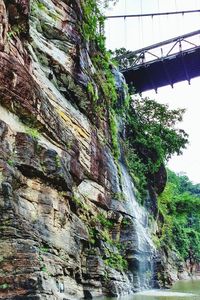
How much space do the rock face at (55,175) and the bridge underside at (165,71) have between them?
12.0 m

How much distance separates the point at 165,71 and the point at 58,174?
20472 mm

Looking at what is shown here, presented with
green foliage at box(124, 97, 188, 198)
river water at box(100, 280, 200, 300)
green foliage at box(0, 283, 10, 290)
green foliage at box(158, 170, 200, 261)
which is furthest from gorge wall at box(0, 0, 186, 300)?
green foliage at box(158, 170, 200, 261)

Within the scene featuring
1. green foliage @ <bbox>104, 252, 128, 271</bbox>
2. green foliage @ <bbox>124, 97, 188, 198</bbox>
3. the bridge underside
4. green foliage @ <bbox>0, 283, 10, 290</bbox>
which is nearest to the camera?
green foliage @ <bbox>0, 283, 10, 290</bbox>

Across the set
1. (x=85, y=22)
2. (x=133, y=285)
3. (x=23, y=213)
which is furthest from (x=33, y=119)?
(x=85, y=22)

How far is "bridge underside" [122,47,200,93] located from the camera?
27781 millimetres

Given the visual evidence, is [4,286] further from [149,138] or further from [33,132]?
[149,138]

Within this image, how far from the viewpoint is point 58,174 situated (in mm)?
10461

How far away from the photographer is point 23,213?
8.73 m

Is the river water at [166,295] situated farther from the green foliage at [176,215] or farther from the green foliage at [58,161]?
the green foliage at [176,215]

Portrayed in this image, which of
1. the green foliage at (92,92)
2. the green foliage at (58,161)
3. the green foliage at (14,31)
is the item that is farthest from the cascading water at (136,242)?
the green foliage at (14,31)

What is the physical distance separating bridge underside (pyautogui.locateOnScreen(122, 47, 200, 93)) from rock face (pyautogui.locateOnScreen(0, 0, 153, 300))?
39.4ft

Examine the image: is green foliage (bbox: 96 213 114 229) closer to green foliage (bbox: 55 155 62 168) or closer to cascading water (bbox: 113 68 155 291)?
cascading water (bbox: 113 68 155 291)

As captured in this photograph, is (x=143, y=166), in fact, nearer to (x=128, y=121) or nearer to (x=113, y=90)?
(x=128, y=121)

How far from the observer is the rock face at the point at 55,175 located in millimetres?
8336
